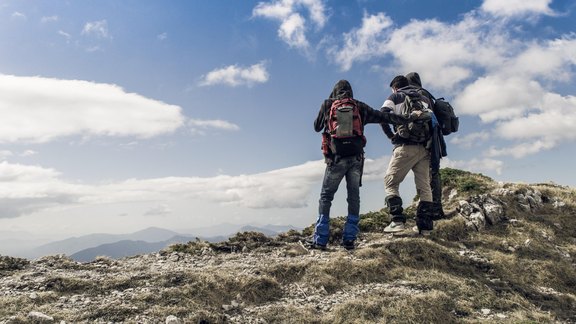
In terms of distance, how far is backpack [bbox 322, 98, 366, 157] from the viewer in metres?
9.46

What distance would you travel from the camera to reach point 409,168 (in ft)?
34.9

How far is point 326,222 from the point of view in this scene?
987cm

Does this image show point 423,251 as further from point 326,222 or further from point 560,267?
point 560,267

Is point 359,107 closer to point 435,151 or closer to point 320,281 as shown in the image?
point 435,151

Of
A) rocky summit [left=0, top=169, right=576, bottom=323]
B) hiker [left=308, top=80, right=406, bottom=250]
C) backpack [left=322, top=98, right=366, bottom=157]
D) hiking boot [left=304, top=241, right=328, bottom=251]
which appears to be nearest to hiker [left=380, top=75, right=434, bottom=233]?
hiker [left=308, top=80, right=406, bottom=250]

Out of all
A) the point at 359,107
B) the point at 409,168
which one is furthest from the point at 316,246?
the point at 359,107

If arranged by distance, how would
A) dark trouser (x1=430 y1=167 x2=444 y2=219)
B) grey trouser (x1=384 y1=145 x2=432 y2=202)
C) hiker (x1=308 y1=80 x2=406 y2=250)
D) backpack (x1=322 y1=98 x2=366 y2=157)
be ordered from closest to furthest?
backpack (x1=322 y1=98 x2=366 y2=157)
hiker (x1=308 y1=80 x2=406 y2=250)
grey trouser (x1=384 y1=145 x2=432 y2=202)
dark trouser (x1=430 y1=167 x2=444 y2=219)

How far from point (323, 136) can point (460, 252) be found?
4.69 m

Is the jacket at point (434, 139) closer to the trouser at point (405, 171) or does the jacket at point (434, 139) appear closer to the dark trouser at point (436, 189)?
the trouser at point (405, 171)

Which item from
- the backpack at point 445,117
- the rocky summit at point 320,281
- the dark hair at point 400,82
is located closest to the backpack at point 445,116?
the backpack at point 445,117

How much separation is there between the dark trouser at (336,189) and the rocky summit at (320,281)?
53 cm

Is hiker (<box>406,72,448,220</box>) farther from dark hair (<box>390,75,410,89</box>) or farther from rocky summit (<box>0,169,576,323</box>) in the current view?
rocky summit (<box>0,169,576,323</box>)

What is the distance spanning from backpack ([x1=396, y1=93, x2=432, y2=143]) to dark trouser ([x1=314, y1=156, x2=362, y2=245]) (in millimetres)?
1628

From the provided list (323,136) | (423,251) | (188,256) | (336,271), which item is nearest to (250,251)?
(188,256)
